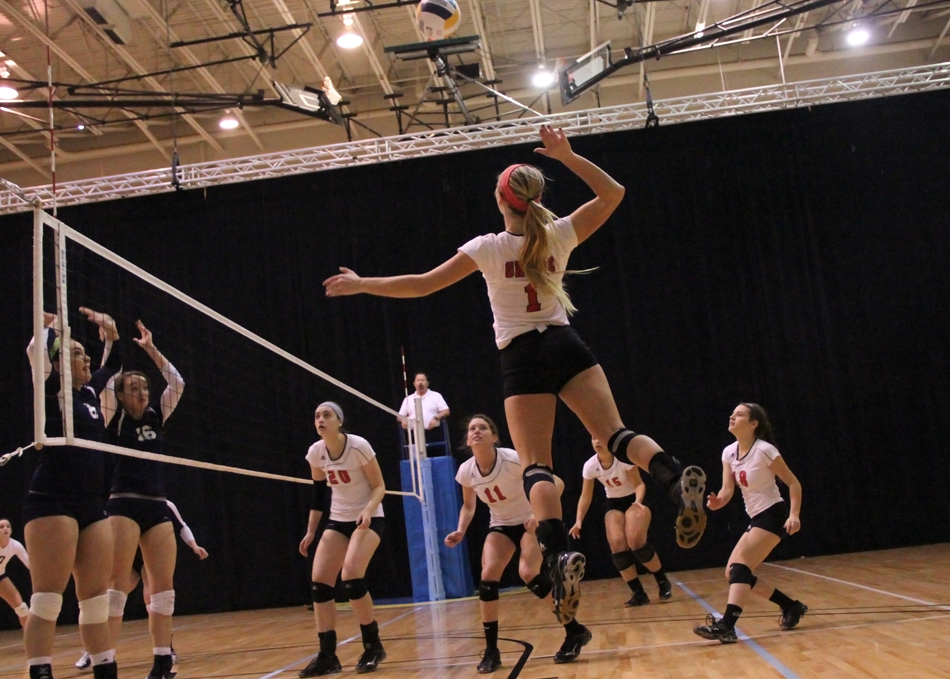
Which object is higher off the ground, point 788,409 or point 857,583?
point 788,409

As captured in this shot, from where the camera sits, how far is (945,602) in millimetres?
5488

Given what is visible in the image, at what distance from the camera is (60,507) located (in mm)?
3312

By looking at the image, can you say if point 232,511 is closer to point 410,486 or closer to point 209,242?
point 410,486

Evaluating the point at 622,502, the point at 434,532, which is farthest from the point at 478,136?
the point at 622,502

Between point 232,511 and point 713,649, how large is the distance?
7817mm

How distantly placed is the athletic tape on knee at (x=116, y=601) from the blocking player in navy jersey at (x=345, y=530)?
1.10 metres

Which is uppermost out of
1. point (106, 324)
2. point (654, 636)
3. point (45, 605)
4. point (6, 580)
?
point (106, 324)

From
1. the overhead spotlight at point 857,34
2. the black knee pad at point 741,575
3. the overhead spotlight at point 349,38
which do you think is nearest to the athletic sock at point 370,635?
the black knee pad at point 741,575

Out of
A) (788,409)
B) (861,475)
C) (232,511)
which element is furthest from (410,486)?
(861,475)

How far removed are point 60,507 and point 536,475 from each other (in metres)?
1.81

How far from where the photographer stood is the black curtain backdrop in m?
10.6

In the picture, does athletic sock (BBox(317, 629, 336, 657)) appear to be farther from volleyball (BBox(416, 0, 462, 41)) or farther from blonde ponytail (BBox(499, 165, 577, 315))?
volleyball (BBox(416, 0, 462, 41))

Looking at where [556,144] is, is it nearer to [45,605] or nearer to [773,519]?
[45,605]

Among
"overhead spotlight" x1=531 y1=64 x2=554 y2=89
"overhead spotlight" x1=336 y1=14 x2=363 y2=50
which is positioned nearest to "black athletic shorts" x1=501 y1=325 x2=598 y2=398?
"overhead spotlight" x1=336 y1=14 x2=363 y2=50
